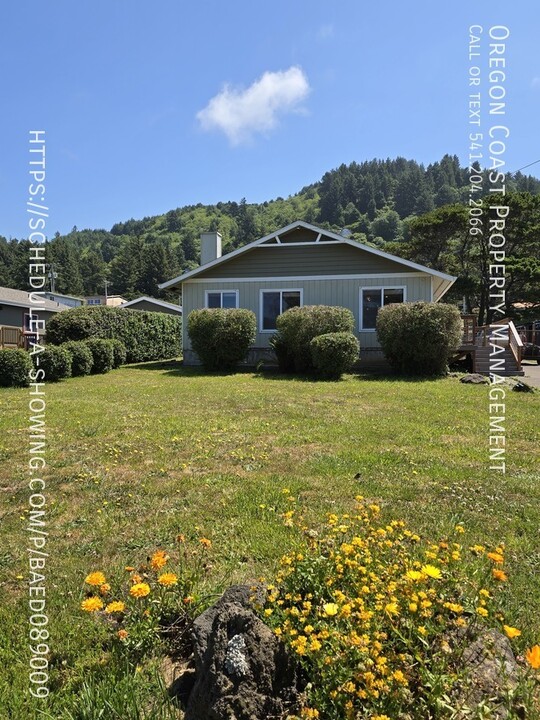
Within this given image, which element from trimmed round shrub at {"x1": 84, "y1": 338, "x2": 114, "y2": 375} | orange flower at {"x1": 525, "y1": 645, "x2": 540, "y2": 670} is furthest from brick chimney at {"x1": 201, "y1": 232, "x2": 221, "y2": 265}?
orange flower at {"x1": 525, "y1": 645, "x2": 540, "y2": 670}

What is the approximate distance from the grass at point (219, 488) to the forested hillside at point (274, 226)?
3436cm

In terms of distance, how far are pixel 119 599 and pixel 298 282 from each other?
1456 centimetres

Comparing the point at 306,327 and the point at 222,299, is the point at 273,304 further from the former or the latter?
the point at 306,327

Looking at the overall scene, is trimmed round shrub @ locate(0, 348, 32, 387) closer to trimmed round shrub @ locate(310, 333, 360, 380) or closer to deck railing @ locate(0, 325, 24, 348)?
trimmed round shrub @ locate(310, 333, 360, 380)

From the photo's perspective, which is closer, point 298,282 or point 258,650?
point 258,650

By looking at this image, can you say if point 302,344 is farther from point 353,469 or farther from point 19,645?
point 19,645

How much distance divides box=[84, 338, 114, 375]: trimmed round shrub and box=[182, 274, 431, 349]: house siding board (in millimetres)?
4057

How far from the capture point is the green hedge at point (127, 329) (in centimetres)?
1540

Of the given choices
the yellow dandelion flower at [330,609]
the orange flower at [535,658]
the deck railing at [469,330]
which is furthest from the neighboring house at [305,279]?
the orange flower at [535,658]

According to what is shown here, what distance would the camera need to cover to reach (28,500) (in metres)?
3.72

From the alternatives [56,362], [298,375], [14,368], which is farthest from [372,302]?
[14,368]

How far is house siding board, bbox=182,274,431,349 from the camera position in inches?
609

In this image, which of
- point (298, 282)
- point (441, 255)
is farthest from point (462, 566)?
point (441, 255)

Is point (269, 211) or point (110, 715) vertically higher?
point (269, 211)
